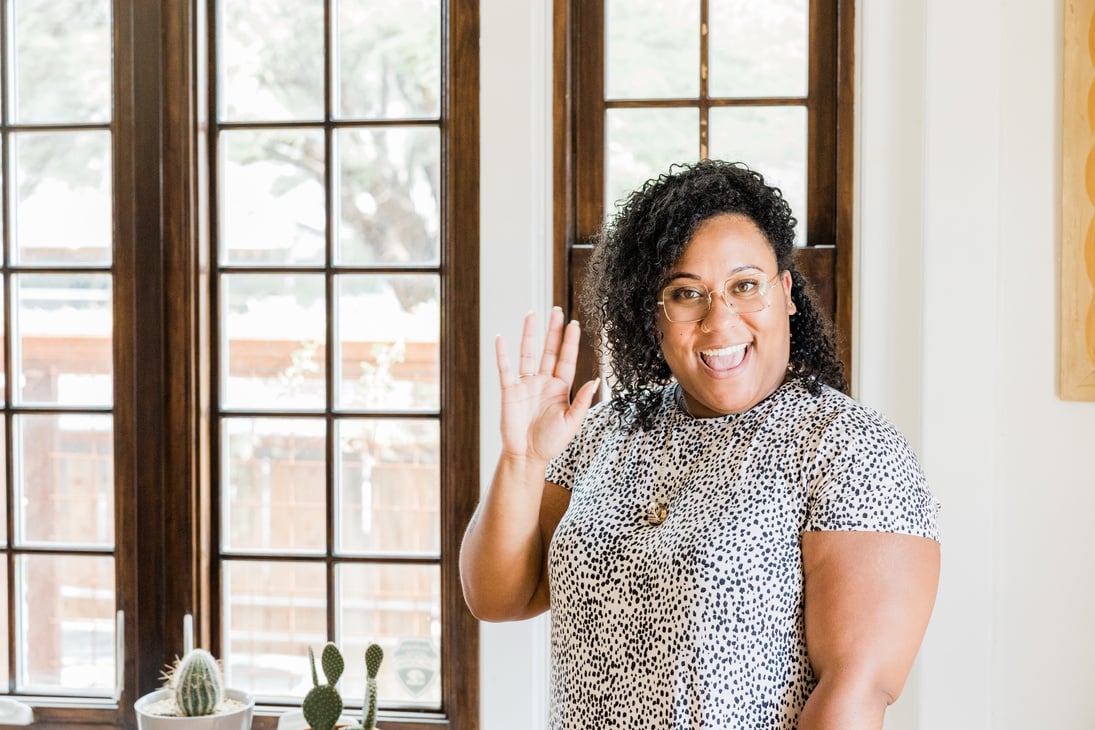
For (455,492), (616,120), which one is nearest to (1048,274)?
(616,120)

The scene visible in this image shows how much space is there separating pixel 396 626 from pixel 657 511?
1.35 metres

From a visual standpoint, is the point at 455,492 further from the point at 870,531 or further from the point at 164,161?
the point at 870,531

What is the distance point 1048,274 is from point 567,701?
1441 millimetres

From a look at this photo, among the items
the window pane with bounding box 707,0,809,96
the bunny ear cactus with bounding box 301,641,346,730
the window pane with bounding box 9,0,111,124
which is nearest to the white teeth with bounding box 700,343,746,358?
the bunny ear cactus with bounding box 301,641,346,730

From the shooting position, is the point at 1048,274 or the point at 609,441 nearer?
the point at 609,441

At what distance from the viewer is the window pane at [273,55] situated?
265 cm

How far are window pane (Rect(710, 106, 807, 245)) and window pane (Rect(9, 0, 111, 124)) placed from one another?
5.15 feet

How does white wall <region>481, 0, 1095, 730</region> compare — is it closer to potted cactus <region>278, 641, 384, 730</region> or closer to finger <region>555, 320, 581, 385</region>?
finger <region>555, 320, 581, 385</region>

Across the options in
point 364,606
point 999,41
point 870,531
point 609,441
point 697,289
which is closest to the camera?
point 870,531

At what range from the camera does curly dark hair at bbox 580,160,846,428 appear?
1.54 m

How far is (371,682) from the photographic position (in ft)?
6.87

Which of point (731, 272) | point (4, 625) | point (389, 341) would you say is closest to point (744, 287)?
point (731, 272)

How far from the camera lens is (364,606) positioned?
268cm

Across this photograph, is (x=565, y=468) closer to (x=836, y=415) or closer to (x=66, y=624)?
(x=836, y=415)
